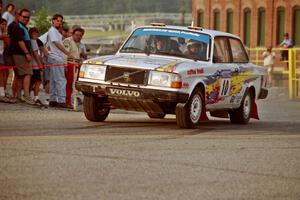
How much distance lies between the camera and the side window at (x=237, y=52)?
61.5ft

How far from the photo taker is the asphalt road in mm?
9562

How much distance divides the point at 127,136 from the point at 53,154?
2.61 m

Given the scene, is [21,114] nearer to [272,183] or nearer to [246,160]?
[246,160]

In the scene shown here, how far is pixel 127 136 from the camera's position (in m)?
14.5

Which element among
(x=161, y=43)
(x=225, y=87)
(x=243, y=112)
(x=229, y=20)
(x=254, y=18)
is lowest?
(x=243, y=112)

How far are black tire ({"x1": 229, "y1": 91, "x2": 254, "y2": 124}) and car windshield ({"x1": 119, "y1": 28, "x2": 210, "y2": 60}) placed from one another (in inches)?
71.0

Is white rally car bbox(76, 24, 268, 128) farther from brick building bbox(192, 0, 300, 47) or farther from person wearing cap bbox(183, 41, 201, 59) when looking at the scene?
brick building bbox(192, 0, 300, 47)

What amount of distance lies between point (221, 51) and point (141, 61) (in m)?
2.23

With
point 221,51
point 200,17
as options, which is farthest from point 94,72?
point 200,17

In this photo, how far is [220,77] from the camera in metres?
17.4

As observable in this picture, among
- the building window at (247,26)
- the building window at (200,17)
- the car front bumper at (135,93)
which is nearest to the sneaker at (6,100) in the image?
the car front bumper at (135,93)

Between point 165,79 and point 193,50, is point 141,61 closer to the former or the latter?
point 165,79

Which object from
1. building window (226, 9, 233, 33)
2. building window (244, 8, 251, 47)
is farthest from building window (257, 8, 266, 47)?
building window (226, 9, 233, 33)

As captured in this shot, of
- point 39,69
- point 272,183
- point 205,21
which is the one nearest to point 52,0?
point 205,21
